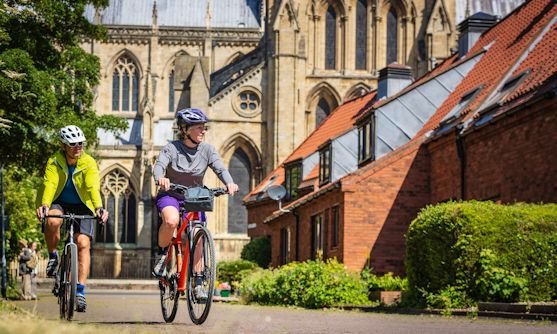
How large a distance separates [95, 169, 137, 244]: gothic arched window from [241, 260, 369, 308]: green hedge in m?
43.8

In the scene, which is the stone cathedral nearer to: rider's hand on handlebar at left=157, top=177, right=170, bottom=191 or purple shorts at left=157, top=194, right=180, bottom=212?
purple shorts at left=157, top=194, right=180, bottom=212

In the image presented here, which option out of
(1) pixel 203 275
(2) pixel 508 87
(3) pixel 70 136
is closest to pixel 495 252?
(2) pixel 508 87

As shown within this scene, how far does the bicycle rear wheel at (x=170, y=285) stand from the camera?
10906mm

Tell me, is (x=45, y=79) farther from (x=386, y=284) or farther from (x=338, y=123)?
(x=338, y=123)

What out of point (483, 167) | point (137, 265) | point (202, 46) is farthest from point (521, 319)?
point (202, 46)

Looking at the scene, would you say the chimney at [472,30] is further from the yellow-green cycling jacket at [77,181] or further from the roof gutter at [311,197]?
the yellow-green cycling jacket at [77,181]

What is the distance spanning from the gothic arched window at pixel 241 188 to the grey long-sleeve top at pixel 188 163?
5060 centimetres

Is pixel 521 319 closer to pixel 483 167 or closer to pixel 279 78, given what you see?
pixel 483 167

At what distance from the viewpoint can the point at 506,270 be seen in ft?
54.3

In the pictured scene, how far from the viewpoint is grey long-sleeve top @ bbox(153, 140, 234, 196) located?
432 inches

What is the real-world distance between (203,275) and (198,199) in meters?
0.66

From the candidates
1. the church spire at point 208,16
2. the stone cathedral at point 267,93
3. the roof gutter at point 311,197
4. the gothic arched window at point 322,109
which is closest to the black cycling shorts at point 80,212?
the roof gutter at point 311,197

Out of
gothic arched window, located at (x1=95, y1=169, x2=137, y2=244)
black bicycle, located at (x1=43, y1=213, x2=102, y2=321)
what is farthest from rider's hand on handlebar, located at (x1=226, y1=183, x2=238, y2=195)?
gothic arched window, located at (x1=95, y1=169, x2=137, y2=244)

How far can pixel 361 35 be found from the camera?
6297cm
